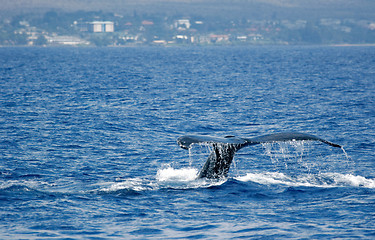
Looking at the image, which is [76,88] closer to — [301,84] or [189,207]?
[301,84]

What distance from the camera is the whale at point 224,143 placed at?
11.1 m

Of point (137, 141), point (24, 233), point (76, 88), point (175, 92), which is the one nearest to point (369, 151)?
point (137, 141)

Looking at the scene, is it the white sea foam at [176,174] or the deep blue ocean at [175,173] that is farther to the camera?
the white sea foam at [176,174]

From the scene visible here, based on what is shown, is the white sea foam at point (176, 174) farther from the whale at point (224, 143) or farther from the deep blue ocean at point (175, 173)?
the whale at point (224, 143)

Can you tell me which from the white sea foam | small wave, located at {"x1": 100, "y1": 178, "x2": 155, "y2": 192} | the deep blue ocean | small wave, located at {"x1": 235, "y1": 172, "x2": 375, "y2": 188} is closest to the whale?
the deep blue ocean

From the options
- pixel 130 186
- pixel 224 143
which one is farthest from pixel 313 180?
pixel 130 186

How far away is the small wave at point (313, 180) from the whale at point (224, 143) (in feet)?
3.34

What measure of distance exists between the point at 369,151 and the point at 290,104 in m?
13.8

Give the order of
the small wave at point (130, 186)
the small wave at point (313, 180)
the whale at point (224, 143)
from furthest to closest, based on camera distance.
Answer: the small wave at point (313, 180), the small wave at point (130, 186), the whale at point (224, 143)

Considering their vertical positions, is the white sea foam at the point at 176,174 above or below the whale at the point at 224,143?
below

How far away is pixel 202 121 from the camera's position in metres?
25.9

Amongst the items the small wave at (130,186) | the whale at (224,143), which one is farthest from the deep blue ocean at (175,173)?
the whale at (224,143)

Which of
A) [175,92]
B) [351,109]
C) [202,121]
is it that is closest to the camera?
[202,121]

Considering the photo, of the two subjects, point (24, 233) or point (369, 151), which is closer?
point (24, 233)
